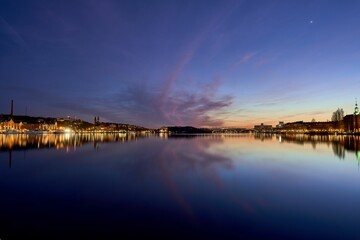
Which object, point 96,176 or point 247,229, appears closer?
point 247,229

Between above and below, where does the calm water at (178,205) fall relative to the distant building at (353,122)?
below

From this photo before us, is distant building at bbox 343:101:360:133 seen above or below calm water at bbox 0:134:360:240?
above

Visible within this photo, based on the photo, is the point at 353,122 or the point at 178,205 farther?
the point at 353,122

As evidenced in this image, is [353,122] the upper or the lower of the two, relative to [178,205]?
upper

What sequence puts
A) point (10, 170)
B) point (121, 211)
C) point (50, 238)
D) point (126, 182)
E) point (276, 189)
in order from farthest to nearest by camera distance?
1. point (10, 170)
2. point (126, 182)
3. point (276, 189)
4. point (121, 211)
5. point (50, 238)

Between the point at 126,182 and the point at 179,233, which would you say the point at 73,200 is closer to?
the point at 126,182

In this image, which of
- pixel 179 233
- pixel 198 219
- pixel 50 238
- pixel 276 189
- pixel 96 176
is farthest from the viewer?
pixel 96 176

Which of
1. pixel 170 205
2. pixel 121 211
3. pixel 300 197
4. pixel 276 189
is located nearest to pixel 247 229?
pixel 170 205

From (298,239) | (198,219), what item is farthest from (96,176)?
(298,239)

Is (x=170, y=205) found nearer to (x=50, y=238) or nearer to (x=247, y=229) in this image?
(x=247, y=229)

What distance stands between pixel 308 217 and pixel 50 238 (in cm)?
958

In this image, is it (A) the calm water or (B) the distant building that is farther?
(B) the distant building

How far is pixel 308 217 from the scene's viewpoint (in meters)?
11.2

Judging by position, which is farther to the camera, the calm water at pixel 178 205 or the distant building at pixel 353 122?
the distant building at pixel 353 122
